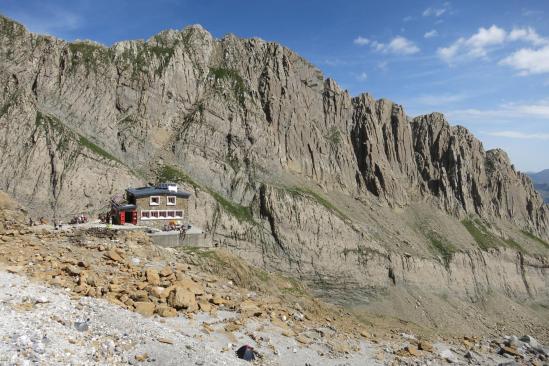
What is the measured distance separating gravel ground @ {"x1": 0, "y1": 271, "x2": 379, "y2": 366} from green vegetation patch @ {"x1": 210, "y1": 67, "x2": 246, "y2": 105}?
286 feet

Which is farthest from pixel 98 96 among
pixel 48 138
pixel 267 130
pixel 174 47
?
pixel 267 130

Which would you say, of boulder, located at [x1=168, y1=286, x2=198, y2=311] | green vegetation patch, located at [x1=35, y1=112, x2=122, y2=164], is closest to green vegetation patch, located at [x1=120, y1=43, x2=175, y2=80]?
green vegetation patch, located at [x1=35, y1=112, x2=122, y2=164]

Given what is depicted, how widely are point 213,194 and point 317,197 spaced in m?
26.6

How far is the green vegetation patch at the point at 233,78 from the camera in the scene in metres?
105

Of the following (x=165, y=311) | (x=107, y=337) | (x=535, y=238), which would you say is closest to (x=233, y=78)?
(x=165, y=311)

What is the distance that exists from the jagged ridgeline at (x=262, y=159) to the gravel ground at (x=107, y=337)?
54.4 metres

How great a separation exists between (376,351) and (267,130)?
83263 mm

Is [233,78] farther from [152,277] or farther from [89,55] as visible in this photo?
[152,277]

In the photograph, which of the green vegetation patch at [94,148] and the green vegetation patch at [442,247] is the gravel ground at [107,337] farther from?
the green vegetation patch at [442,247]

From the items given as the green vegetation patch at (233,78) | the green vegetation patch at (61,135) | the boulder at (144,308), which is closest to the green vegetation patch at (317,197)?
the green vegetation patch at (233,78)

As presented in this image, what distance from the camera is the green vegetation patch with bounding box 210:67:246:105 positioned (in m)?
105

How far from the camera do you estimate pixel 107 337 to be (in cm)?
1652

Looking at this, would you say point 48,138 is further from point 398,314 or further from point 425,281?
point 425,281

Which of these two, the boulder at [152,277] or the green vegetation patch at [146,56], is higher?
the green vegetation patch at [146,56]
